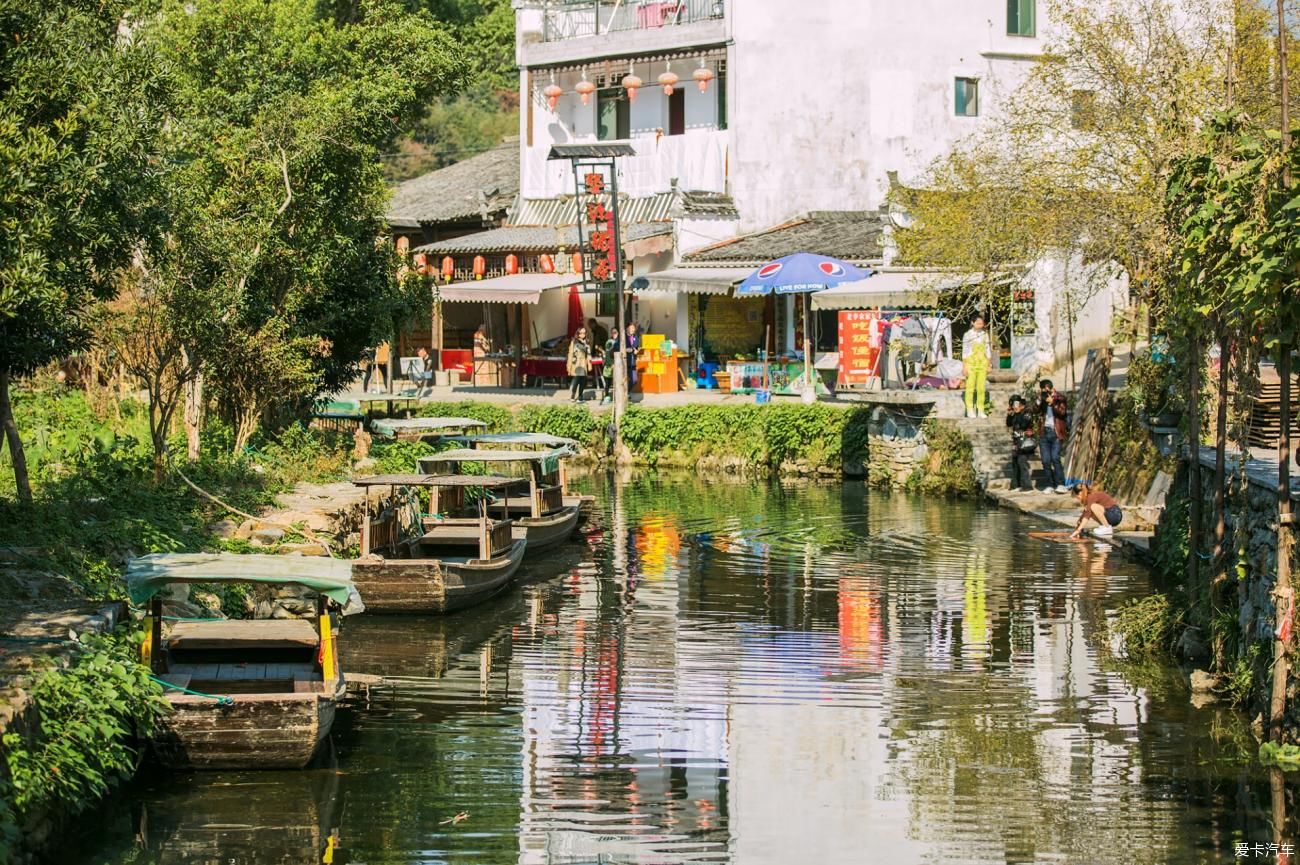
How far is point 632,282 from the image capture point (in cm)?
4409

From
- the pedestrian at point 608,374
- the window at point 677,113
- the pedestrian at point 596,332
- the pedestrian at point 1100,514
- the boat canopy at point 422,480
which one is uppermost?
the window at point 677,113

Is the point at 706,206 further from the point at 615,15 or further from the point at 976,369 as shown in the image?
the point at 976,369

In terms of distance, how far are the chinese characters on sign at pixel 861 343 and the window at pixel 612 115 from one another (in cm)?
1393

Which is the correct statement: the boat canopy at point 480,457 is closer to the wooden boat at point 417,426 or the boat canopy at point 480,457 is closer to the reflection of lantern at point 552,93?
the wooden boat at point 417,426

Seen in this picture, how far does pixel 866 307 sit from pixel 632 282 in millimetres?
7743

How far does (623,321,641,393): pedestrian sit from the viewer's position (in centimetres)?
4369

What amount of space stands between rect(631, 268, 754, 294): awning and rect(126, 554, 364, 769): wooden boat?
88.1 feet

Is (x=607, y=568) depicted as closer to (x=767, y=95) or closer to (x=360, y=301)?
(x=360, y=301)

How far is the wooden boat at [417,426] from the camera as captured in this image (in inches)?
1265

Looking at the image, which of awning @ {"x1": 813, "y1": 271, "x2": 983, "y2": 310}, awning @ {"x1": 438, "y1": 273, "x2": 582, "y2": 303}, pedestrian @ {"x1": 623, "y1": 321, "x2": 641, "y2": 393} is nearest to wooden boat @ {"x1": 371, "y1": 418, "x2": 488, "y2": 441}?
awning @ {"x1": 813, "y1": 271, "x2": 983, "y2": 310}

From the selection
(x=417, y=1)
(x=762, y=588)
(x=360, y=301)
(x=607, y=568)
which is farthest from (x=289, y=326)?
(x=417, y=1)

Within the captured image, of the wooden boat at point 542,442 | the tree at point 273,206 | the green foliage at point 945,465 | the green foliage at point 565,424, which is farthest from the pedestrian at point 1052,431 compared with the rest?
the tree at point 273,206

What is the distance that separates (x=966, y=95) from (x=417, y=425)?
23106mm

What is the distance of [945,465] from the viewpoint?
115ft
